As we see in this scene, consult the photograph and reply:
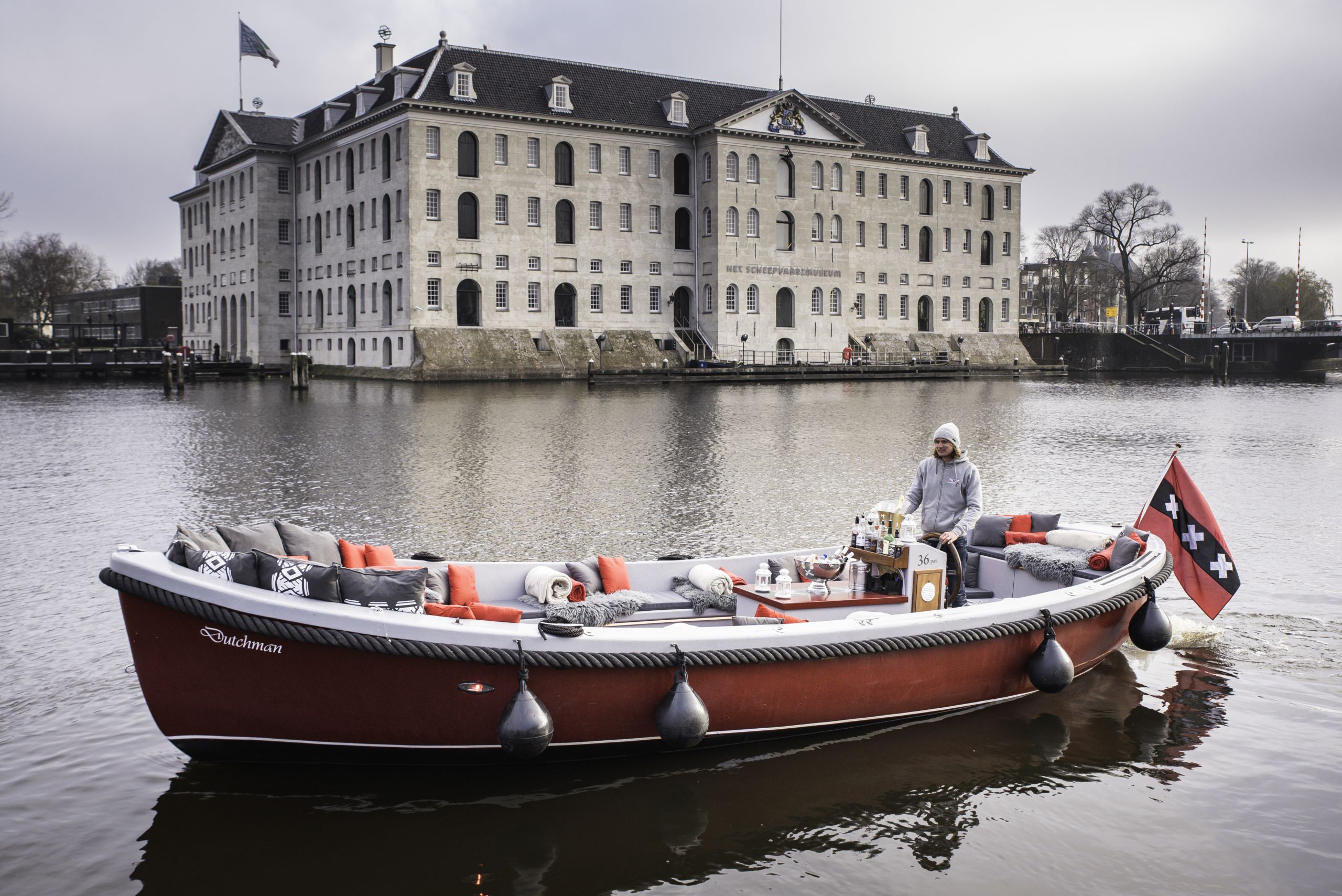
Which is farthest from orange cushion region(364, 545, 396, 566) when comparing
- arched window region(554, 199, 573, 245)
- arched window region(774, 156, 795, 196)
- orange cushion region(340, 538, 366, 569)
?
arched window region(774, 156, 795, 196)

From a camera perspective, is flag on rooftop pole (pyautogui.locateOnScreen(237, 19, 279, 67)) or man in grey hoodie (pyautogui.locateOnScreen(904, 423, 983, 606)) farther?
flag on rooftop pole (pyautogui.locateOnScreen(237, 19, 279, 67))

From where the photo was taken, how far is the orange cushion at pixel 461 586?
31.4 ft

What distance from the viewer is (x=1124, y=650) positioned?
11914 mm

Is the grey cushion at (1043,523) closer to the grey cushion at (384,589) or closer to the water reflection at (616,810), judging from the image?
the water reflection at (616,810)

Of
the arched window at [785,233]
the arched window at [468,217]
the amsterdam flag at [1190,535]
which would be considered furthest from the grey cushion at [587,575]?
the arched window at [785,233]

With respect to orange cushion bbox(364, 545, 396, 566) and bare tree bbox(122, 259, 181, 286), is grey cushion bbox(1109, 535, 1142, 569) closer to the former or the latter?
orange cushion bbox(364, 545, 396, 566)

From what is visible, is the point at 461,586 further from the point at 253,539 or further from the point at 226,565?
the point at 226,565

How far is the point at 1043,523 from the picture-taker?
12.4 metres

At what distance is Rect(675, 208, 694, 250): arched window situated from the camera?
7481 centimetres

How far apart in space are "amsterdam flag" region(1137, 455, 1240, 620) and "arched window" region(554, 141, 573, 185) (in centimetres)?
6072

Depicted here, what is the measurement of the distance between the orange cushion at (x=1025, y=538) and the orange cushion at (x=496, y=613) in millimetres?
5736

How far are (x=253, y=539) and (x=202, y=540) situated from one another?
472 mm

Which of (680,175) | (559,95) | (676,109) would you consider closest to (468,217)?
(559,95)

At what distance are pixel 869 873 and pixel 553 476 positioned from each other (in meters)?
15.8
